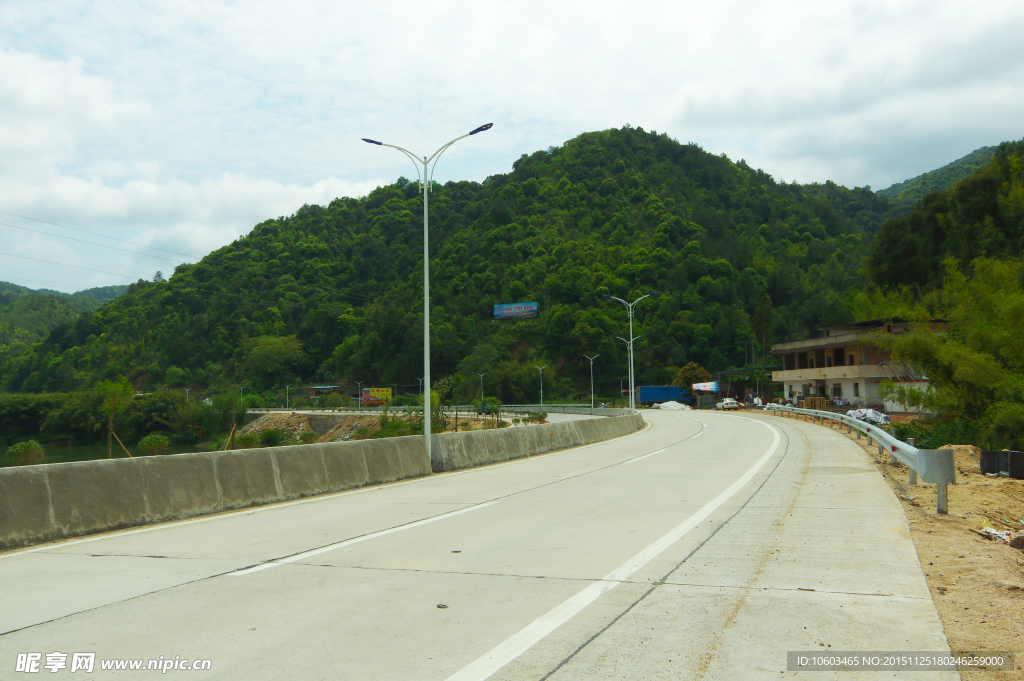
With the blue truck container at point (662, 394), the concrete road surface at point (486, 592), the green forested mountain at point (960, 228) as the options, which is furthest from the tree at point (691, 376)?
the concrete road surface at point (486, 592)

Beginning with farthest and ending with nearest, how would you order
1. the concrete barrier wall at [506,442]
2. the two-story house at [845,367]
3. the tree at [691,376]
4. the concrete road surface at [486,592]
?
the tree at [691,376]
the two-story house at [845,367]
the concrete barrier wall at [506,442]
the concrete road surface at [486,592]

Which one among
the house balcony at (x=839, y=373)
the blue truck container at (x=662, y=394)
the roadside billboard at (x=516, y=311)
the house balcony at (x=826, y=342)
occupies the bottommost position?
the blue truck container at (x=662, y=394)

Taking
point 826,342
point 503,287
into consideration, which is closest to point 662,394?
point 826,342

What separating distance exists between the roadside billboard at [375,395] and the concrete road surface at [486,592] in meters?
118

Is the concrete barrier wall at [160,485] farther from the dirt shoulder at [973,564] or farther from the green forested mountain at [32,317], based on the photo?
the green forested mountain at [32,317]

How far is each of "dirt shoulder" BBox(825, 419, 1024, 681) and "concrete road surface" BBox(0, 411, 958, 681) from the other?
0.69ft

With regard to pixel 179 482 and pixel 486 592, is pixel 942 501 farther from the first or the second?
pixel 179 482

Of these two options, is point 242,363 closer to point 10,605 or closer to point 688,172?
point 688,172

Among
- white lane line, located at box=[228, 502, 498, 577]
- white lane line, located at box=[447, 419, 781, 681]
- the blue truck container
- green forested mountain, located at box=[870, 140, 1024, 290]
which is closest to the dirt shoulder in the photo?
white lane line, located at box=[447, 419, 781, 681]

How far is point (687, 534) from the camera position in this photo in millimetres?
9156

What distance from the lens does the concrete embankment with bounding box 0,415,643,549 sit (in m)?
9.34

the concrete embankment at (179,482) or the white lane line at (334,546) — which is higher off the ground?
the concrete embankment at (179,482)
